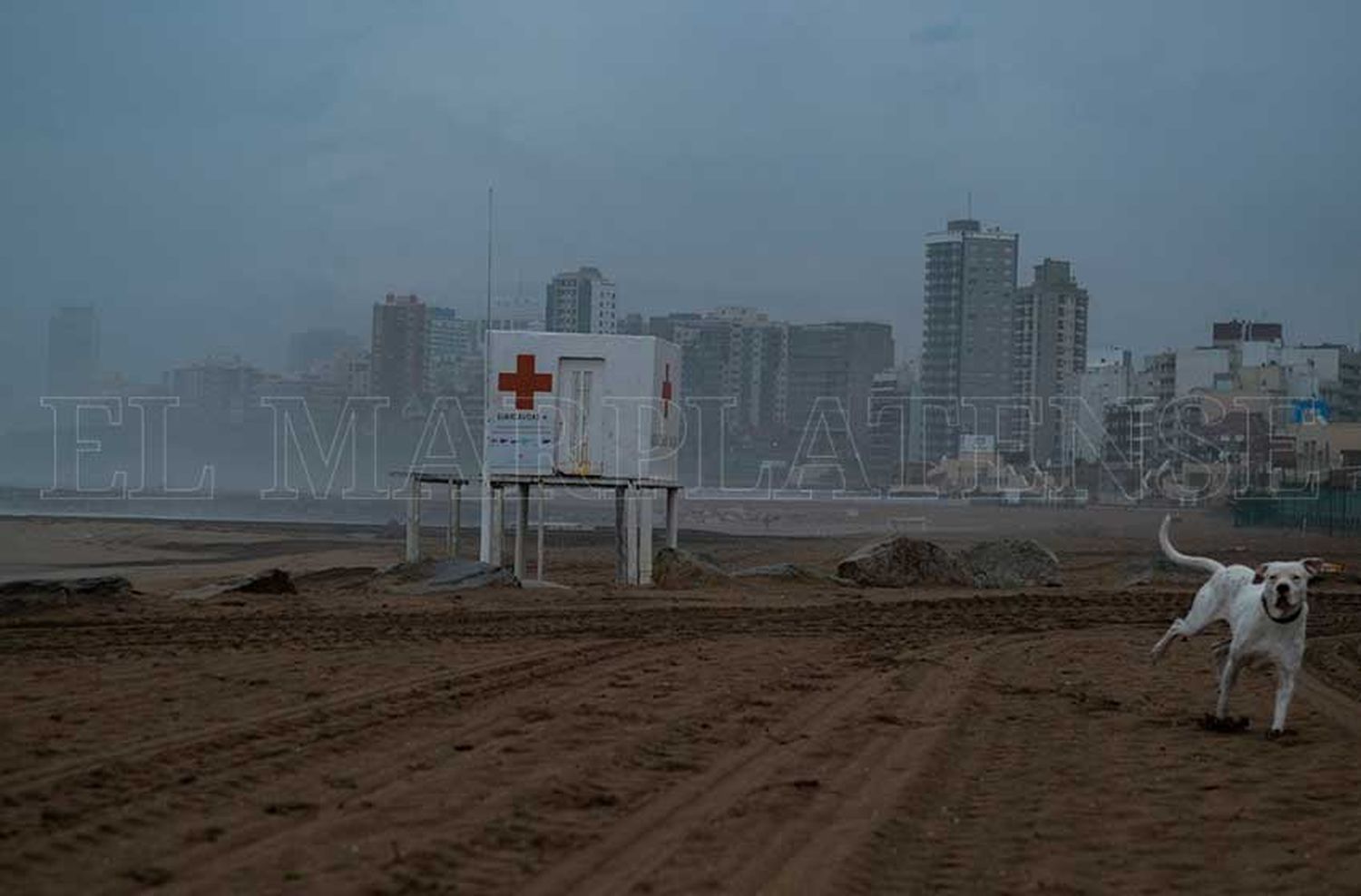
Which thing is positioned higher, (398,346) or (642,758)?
(398,346)

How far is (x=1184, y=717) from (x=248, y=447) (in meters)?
118

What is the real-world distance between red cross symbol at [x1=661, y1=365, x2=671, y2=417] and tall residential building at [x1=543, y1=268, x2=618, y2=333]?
64.7m

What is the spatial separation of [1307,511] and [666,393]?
4243cm

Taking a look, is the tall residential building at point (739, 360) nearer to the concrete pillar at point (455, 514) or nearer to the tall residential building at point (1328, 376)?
the tall residential building at point (1328, 376)

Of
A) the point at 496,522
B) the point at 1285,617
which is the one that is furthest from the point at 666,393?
the point at 1285,617

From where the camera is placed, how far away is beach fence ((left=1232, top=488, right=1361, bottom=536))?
56469mm

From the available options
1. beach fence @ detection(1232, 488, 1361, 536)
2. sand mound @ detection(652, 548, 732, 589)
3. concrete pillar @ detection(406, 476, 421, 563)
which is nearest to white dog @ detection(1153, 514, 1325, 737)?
sand mound @ detection(652, 548, 732, 589)

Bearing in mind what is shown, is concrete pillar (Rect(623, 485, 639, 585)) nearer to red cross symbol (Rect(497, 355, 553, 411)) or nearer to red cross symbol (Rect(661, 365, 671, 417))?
red cross symbol (Rect(661, 365, 671, 417))

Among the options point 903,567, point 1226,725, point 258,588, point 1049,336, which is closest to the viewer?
point 1226,725

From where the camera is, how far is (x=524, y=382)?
2583 centimetres

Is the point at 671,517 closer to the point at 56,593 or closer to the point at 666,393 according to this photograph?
the point at 666,393

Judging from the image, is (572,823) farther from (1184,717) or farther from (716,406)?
(716,406)

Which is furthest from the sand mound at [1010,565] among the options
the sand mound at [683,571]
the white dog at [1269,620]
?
the white dog at [1269,620]

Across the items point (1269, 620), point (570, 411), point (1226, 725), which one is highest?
point (570, 411)
